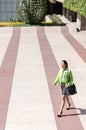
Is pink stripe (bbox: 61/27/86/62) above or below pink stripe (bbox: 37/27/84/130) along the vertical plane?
below

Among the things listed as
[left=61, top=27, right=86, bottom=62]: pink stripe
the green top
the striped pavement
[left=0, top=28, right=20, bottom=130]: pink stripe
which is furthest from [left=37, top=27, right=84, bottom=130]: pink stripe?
[left=61, top=27, right=86, bottom=62]: pink stripe

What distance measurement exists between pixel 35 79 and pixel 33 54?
683 cm

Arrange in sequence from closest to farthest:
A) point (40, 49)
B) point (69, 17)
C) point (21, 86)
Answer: point (21, 86), point (40, 49), point (69, 17)

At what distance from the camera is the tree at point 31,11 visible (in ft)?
116

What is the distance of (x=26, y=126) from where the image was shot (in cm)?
1199

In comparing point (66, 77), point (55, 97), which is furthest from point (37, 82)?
point (66, 77)

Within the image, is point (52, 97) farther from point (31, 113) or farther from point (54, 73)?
point (54, 73)

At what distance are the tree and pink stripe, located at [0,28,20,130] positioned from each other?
5.70 meters

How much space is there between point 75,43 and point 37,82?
1207cm

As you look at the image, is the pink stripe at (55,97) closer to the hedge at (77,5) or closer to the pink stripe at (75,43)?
the pink stripe at (75,43)

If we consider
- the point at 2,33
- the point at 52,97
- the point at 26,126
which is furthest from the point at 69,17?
the point at 26,126

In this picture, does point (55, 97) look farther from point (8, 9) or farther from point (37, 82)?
point (8, 9)

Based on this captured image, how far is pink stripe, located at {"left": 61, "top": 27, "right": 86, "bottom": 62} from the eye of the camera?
24100 mm

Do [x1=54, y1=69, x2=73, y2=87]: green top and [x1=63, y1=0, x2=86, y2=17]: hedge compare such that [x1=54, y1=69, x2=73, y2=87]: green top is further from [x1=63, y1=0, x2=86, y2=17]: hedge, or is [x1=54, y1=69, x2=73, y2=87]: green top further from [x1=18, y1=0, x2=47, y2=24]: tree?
[x1=18, y1=0, x2=47, y2=24]: tree
